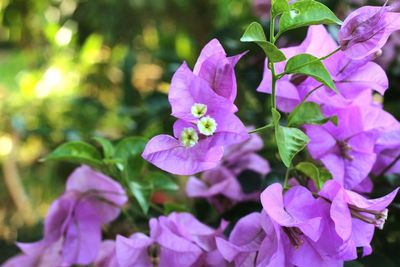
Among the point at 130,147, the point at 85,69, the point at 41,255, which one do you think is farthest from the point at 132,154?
the point at 85,69

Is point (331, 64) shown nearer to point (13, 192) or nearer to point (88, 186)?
point (88, 186)

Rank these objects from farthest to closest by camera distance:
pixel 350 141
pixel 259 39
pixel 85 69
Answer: pixel 85 69 < pixel 350 141 < pixel 259 39

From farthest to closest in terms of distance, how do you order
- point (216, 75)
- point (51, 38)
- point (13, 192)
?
1. point (51, 38)
2. point (13, 192)
3. point (216, 75)

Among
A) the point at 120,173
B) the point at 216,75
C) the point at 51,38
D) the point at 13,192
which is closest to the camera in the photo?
the point at 216,75

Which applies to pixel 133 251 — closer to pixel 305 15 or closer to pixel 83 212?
pixel 83 212

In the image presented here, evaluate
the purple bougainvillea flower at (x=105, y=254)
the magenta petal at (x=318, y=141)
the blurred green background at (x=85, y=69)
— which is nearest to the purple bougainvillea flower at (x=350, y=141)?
the magenta petal at (x=318, y=141)

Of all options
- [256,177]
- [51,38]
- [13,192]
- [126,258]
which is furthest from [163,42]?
[126,258]

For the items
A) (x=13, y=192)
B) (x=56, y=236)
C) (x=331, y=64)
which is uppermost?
(x=331, y=64)
